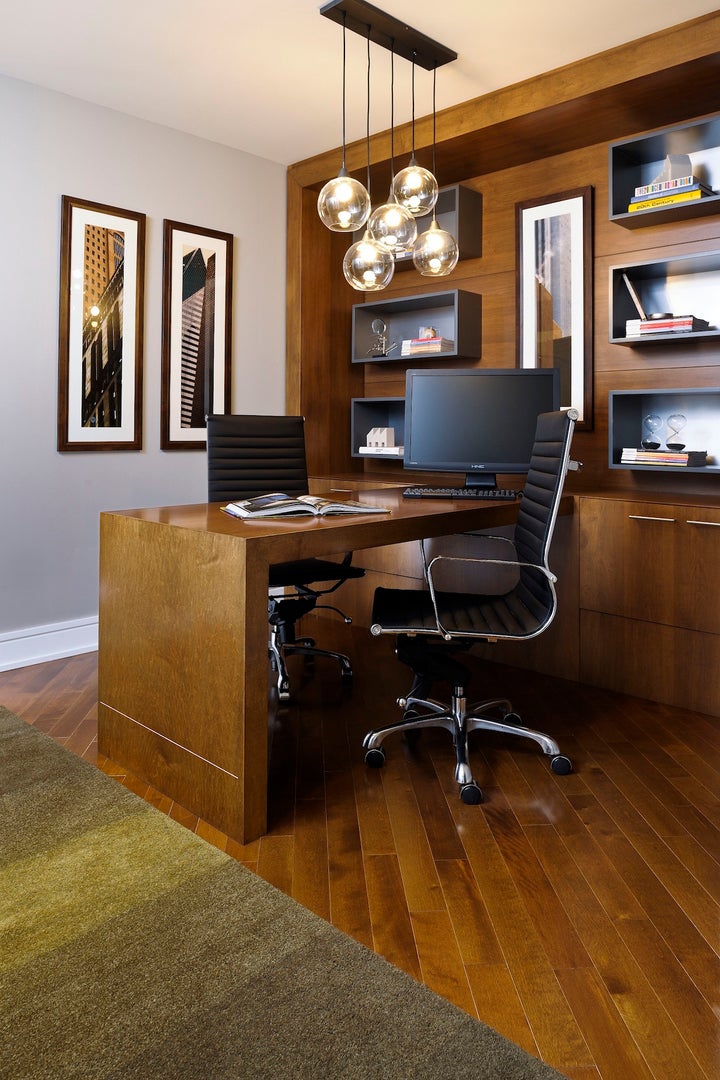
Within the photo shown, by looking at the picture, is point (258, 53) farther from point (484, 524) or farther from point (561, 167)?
point (484, 524)

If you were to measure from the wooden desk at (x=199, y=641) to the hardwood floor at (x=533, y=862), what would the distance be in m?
0.11

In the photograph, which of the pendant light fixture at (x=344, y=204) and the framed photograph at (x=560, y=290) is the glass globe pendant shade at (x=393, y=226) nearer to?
the pendant light fixture at (x=344, y=204)

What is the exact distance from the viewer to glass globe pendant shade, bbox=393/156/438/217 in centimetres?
280

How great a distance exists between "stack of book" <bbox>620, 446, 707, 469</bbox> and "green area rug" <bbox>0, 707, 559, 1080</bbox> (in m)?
2.53

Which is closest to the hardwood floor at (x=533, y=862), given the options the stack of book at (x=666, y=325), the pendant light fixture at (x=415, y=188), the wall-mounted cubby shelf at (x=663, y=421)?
the wall-mounted cubby shelf at (x=663, y=421)

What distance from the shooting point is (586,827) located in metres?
2.25

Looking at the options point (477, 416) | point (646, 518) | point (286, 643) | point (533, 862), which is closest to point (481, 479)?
point (477, 416)

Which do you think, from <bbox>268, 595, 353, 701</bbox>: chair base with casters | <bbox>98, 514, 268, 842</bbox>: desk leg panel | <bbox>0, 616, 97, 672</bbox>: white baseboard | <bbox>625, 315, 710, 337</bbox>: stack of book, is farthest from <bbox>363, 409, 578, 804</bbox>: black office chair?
<bbox>0, 616, 97, 672</bbox>: white baseboard

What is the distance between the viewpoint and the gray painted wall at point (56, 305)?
148 inches

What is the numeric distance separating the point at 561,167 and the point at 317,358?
177 centimetres

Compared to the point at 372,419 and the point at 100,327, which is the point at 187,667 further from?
the point at 372,419

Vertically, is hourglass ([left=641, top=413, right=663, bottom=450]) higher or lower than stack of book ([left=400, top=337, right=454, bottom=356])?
lower

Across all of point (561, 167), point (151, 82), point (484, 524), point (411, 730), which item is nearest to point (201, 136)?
point (151, 82)

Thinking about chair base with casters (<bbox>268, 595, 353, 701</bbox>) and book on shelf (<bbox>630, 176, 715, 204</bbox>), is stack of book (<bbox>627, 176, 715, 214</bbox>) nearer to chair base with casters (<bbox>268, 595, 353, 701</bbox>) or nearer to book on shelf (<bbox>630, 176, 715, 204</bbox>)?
book on shelf (<bbox>630, 176, 715, 204</bbox>)
